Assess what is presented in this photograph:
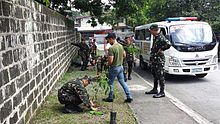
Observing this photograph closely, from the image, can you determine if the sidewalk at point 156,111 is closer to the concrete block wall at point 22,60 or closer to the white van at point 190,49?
the concrete block wall at point 22,60

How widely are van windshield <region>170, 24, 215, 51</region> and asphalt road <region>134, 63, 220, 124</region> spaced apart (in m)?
1.23

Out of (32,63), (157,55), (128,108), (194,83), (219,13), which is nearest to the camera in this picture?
(32,63)

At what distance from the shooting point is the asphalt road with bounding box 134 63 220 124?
726 centimetres

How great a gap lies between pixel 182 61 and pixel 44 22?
524 cm

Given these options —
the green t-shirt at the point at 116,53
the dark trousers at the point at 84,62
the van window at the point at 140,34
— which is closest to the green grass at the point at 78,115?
the green t-shirt at the point at 116,53

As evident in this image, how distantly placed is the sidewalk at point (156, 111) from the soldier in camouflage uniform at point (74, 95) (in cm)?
118

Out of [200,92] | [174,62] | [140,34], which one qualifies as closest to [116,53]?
[200,92]

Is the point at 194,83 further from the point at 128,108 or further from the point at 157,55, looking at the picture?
the point at 128,108

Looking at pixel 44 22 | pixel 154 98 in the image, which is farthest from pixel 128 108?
pixel 44 22

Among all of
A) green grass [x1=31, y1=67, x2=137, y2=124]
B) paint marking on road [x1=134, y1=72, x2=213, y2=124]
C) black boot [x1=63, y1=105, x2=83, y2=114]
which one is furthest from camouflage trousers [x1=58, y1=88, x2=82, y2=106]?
paint marking on road [x1=134, y1=72, x2=213, y2=124]

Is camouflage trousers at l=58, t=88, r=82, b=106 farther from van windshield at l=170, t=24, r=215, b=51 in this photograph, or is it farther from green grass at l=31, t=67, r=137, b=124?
van windshield at l=170, t=24, r=215, b=51

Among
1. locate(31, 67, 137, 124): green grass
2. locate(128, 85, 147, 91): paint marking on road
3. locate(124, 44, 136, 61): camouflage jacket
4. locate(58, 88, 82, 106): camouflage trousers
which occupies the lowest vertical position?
locate(128, 85, 147, 91): paint marking on road

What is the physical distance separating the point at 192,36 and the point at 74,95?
6.54 m

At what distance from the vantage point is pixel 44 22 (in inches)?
323
